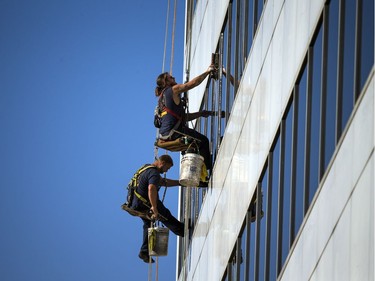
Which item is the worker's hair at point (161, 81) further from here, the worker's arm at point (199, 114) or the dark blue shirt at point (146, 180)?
the dark blue shirt at point (146, 180)

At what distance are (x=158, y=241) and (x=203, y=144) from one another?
2.17 meters

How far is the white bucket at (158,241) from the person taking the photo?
2902 cm

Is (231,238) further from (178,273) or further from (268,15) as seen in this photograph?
(178,273)

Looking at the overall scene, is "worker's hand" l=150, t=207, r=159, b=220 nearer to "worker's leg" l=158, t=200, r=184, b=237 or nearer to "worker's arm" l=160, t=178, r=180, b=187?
"worker's arm" l=160, t=178, r=180, b=187

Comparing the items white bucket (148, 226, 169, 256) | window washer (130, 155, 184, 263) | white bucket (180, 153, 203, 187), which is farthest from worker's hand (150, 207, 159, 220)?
white bucket (180, 153, 203, 187)

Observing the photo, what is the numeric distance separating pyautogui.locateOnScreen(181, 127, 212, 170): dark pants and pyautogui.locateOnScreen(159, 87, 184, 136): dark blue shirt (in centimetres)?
27

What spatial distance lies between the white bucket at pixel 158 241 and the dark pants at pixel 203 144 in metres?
1.58

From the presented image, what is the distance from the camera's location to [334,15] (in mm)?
20109

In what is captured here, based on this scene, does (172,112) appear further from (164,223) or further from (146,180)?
(164,223)

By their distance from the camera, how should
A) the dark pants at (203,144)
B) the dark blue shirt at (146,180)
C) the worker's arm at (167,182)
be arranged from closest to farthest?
the dark pants at (203,144), the dark blue shirt at (146,180), the worker's arm at (167,182)

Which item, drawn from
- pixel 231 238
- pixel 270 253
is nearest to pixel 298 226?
pixel 270 253

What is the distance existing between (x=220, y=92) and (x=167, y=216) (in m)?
2.97

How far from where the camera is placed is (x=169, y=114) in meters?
28.4

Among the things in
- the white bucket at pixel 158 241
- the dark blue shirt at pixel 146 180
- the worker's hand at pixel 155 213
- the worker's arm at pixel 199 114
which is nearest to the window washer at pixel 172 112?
the worker's arm at pixel 199 114
